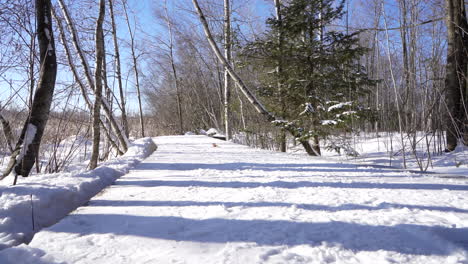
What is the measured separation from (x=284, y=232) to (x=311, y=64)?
547 cm

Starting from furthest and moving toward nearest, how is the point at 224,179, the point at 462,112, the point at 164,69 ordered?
the point at 164,69
the point at 462,112
the point at 224,179

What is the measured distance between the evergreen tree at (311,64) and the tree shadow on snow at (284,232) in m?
4.12

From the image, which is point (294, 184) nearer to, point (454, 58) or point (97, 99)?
point (97, 99)

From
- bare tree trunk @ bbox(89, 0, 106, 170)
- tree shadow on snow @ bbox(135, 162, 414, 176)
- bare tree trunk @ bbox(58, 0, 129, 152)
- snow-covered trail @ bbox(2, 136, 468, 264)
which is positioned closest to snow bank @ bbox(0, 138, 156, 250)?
snow-covered trail @ bbox(2, 136, 468, 264)

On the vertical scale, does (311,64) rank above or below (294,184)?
above

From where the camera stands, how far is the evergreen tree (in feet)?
18.3

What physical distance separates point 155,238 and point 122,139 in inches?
212

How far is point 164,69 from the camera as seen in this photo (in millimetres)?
21219

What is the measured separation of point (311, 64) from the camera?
5.88 meters

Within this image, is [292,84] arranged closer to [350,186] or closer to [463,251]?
[350,186]

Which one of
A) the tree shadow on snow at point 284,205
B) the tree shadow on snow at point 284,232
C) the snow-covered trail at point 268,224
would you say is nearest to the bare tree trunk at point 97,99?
the snow-covered trail at point 268,224

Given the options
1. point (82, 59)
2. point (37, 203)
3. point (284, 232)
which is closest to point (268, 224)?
point (284, 232)

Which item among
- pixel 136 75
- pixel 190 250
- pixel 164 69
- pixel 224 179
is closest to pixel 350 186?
pixel 224 179

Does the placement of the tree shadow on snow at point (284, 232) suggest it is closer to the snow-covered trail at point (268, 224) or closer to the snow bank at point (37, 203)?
the snow-covered trail at point (268, 224)
